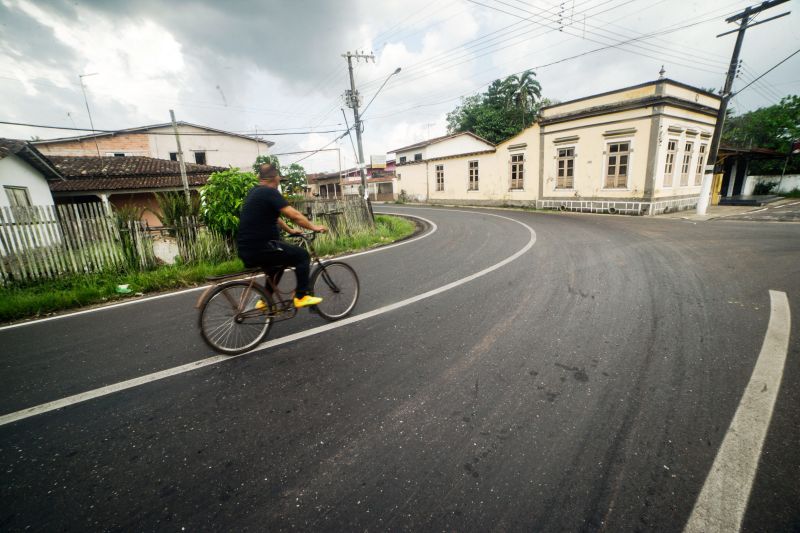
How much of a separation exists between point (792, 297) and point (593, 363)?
3.69 m

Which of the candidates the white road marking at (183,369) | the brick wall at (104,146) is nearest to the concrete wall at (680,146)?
the white road marking at (183,369)

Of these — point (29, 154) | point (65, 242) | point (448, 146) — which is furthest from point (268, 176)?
point (448, 146)

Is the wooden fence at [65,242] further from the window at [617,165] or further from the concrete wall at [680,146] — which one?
the concrete wall at [680,146]

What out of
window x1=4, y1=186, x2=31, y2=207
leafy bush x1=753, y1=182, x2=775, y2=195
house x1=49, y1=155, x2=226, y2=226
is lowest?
leafy bush x1=753, y1=182, x2=775, y2=195

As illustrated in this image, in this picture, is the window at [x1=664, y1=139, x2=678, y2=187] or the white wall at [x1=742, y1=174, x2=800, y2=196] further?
the white wall at [x1=742, y1=174, x2=800, y2=196]

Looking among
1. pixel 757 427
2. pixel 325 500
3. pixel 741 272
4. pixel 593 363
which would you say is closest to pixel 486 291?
pixel 593 363

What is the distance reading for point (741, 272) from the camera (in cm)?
550

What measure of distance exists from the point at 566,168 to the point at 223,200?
61.9 ft

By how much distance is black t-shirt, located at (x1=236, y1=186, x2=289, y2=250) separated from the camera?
356cm

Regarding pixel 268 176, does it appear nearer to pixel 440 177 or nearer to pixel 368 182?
pixel 440 177

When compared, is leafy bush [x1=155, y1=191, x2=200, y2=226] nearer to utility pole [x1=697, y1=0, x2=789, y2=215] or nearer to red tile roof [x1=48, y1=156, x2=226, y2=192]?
red tile roof [x1=48, y1=156, x2=226, y2=192]

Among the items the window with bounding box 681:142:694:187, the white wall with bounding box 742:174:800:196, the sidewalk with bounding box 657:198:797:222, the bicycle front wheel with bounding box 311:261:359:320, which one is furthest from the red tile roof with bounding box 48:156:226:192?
the white wall with bounding box 742:174:800:196

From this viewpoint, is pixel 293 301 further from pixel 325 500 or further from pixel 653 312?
pixel 653 312

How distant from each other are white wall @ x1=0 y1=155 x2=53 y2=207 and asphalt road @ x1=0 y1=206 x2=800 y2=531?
1246 centimetres
